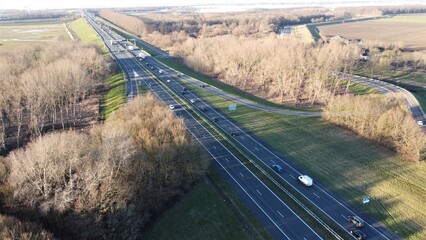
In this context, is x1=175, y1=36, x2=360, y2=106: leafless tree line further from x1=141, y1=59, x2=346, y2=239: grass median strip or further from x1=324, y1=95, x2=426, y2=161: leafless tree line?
x1=141, y1=59, x2=346, y2=239: grass median strip

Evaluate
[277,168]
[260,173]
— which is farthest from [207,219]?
[277,168]

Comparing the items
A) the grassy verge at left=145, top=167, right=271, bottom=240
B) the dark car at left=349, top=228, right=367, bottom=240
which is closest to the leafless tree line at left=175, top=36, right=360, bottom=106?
the grassy verge at left=145, top=167, right=271, bottom=240

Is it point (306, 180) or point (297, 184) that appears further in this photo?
point (297, 184)

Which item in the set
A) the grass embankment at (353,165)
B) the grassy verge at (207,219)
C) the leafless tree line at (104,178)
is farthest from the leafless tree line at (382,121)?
the leafless tree line at (104,178)

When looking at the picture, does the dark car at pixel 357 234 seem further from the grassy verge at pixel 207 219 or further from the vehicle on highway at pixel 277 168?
the vehicle on highway at pixel 277 168

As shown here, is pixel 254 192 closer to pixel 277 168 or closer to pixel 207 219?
pixel 277 168

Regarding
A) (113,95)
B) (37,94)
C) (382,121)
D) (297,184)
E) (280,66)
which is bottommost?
(297,184)

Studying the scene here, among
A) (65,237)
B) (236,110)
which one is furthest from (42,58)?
(65,237)
